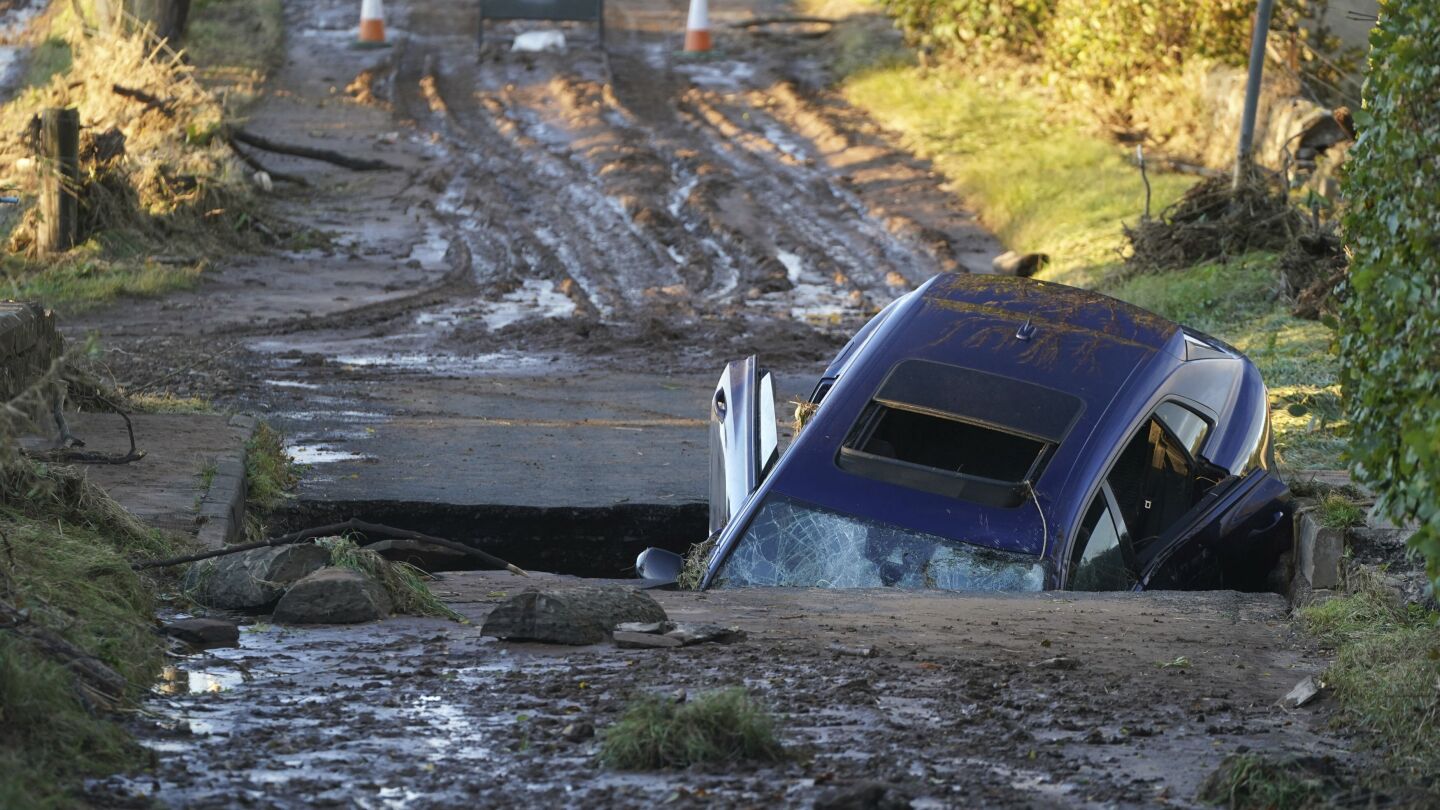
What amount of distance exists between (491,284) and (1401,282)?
38.9 feet

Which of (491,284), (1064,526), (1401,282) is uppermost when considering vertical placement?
(1401,282)

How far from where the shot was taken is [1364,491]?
7141 mm

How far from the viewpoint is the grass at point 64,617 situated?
403cm

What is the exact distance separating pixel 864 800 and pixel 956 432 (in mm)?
3790

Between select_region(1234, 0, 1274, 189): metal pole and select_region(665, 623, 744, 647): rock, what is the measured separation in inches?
417

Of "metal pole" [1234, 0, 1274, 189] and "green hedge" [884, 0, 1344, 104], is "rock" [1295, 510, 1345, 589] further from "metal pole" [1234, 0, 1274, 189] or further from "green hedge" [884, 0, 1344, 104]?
"green hedge" [884, 0, 1344, 104]

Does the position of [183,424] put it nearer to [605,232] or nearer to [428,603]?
[428,603]

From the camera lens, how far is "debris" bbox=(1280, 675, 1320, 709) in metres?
5.10

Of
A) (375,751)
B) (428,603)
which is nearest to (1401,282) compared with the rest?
(375,751)

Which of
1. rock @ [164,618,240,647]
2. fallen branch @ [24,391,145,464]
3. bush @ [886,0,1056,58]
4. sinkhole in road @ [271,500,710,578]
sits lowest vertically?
sinkhole in road @ [271,500,710,578]

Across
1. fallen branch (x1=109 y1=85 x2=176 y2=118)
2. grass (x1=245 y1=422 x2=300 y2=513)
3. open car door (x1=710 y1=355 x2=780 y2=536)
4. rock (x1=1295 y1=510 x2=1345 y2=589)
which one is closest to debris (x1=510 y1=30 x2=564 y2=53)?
fallen branch (x1=109 y1=85 x2=176 y2=118)

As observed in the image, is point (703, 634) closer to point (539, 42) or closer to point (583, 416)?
point (583, 416)

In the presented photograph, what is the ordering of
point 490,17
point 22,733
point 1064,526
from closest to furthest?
point 22,733
point 1064,526
point 490,17

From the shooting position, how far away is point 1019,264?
1573 cm
